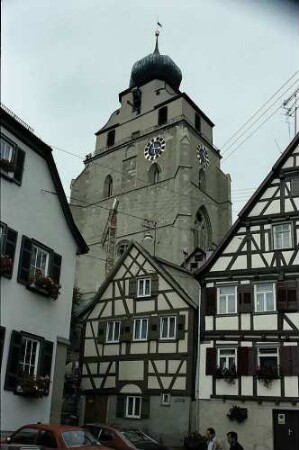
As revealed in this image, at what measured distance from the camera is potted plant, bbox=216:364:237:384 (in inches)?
928

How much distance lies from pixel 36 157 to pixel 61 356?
6856 millimetres

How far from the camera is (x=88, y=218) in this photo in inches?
2768

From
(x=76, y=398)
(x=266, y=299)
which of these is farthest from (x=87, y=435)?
(x=76, y=398)

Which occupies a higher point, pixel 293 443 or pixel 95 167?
pixel 95 167

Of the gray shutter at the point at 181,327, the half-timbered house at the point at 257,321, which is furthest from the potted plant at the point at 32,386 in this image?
the gray shutter at the point at 181,327

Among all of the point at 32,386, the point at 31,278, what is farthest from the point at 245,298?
the point at 32,386

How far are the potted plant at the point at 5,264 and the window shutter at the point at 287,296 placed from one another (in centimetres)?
1227

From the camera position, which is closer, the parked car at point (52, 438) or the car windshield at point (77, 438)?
the parked car at point (52, 438)

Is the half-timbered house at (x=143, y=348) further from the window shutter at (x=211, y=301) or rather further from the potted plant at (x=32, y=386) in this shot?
the potted plant at (x=32, y=386)

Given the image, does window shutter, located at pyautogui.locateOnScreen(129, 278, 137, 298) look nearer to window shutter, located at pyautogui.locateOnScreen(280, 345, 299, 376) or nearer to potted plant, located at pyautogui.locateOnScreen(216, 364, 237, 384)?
potted plant, located at pyautogui.locateOnScreen(216, 364, 237, 384)

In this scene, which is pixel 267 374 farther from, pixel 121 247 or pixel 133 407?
pixel 121 247

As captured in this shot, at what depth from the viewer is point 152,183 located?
65812 mm

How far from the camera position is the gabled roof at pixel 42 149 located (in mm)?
17359

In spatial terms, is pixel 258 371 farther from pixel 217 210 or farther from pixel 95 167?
pixel 95 167
